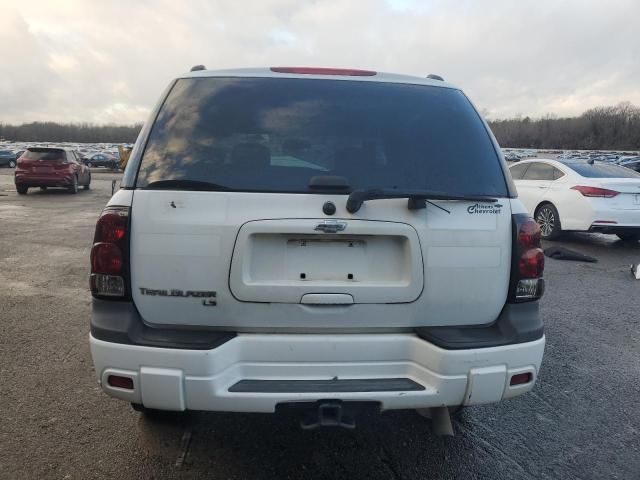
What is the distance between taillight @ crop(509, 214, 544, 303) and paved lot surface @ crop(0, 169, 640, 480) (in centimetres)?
99

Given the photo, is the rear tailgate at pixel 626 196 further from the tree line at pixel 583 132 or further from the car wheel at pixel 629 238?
the tree line at pixel 583 132

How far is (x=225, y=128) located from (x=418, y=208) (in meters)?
0.99

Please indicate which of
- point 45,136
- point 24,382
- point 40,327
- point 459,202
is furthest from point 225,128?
point 45,136

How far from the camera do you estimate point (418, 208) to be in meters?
2.26

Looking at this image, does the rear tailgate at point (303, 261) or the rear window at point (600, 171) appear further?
the rear window at point (600, 171)

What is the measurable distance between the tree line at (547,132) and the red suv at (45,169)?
91.0 m

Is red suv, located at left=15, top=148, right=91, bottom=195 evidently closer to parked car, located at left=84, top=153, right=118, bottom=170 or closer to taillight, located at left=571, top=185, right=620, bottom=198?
taillight, located at left=571, top=185, right=620, bottom=198

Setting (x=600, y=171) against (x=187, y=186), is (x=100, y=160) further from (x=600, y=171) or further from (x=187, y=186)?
(x=187, y=186)

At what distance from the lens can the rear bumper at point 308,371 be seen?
7.07 ft

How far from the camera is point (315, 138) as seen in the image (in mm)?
2465

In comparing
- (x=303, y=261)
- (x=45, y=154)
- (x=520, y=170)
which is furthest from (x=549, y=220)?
(x=45, y=154)

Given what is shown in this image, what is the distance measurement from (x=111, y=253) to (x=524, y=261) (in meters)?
1.89

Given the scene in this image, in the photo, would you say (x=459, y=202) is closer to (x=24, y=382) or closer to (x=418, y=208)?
(x=418, y=208)

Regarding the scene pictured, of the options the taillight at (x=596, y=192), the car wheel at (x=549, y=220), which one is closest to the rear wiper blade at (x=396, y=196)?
the taillight at (x=596, y=192)
